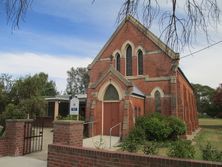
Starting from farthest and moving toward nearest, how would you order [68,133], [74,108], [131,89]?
[131,89] → [74,108] → [68,133]

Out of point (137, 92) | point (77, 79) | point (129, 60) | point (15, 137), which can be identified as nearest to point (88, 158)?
point (15, 137)

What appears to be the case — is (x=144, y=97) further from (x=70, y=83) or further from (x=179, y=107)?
(x=70, y=83)

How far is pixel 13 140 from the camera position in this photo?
1237cm

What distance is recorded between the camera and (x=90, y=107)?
24672 millimetres

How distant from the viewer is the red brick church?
22.0 m

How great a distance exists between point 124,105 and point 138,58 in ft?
21.8

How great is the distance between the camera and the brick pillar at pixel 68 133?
9254mm

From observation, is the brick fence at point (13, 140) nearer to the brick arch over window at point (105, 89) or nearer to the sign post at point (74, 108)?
the sign post at point (74, 108)

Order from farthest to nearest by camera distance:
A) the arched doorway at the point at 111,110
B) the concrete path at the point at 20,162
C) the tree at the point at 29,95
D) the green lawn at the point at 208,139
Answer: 1. the tree at the point at 29,95
2. the arched doorway at the point at 111,110
3. the green lawn at the point at 208,139
4. the concrete path at the point at 20,162

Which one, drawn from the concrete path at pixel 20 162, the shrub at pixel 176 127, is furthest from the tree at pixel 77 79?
the concrete path at pixel 20 162

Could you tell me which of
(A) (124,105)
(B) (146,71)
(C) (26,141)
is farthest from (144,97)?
(C) (26,141)

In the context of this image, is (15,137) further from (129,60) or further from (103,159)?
(129,60)

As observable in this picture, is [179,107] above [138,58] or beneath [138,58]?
beneath

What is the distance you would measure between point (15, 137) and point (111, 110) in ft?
38.0
